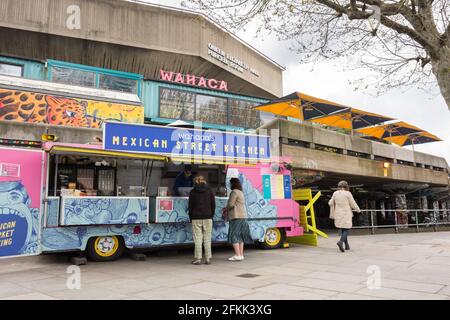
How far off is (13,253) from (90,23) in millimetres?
16617

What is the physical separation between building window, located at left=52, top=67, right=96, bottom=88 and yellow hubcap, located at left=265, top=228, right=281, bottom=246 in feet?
40.8

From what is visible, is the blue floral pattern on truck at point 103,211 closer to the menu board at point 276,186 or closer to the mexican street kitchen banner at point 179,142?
the mexican street kitchen banner at point 179,142

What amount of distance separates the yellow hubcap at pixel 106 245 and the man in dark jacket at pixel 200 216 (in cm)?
174

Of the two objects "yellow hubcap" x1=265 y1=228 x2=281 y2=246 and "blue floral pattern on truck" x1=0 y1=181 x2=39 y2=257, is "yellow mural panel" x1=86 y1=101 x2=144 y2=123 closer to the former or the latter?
"blue floral pattern on truck" x1=0 y1=181 x2=39 y2=257

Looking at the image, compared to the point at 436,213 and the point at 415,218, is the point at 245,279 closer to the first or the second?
the point at 415,218

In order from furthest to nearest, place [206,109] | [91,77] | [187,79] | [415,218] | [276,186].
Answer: [187,79] → [206,109] → [415,218] → [91,77] → [276,186]

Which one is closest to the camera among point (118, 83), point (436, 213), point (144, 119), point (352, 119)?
point (144, 119)

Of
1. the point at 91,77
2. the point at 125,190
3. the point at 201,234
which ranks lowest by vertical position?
the point at 201,234

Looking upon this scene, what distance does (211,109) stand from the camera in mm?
19781

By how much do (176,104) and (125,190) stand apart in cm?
1115

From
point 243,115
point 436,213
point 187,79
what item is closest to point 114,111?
point 243,115

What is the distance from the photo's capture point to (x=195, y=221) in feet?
24.3

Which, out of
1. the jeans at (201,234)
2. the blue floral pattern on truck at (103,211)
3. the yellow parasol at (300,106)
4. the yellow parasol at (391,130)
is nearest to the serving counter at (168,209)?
the blue floral pattern on truck at (103,211)
